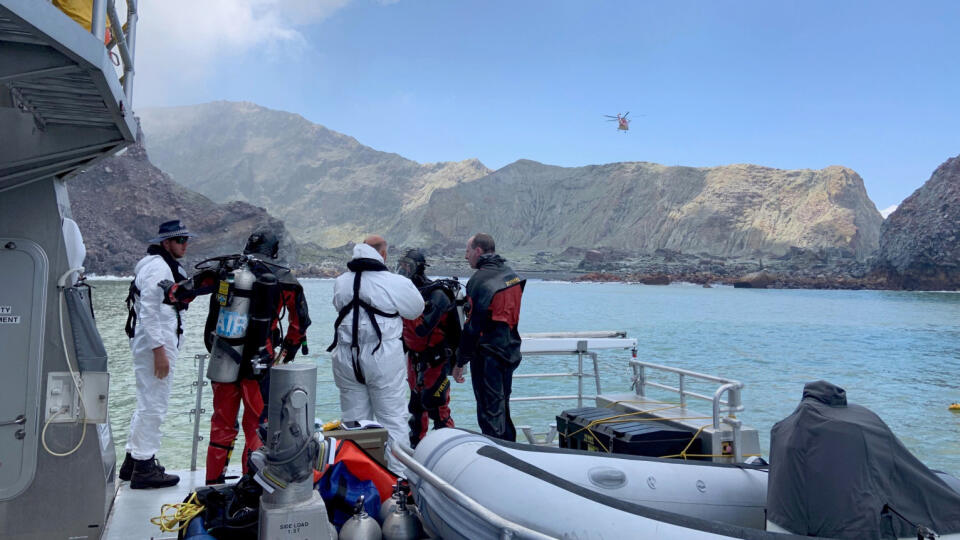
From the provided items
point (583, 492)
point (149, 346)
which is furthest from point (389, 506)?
point (149, 346)

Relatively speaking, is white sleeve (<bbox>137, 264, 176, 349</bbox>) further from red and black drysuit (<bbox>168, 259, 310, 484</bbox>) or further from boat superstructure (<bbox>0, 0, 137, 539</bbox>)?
boat superstructure (<bbox>0, 0, 137, 539</bbox>)

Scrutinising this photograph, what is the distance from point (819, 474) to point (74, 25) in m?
2.92

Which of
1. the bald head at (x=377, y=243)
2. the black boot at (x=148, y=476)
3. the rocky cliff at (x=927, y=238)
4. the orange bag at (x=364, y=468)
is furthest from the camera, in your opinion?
the rocky cliff at (x=927, y=238)

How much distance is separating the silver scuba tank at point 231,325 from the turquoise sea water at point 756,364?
1.23 m

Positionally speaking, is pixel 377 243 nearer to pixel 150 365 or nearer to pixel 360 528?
pixel 150 365

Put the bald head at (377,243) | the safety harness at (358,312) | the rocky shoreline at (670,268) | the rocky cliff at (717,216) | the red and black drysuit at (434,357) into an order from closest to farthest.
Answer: the safety harness at (358,312)
the bald head at (377,243)
the red and black drysuit at (434,357)
the rocky shoreline at (670,268)
the rocky cliff at (717,216)

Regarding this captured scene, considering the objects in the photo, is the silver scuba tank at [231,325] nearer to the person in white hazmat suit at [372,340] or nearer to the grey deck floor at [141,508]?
the person in white hazmat suit at [372,340]

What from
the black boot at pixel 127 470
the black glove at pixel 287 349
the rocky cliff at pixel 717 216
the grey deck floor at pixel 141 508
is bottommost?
the grey deck floor at pixel 141 508

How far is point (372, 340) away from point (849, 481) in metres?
2.62

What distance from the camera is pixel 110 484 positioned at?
320 cm

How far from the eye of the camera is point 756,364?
24453 millimetres

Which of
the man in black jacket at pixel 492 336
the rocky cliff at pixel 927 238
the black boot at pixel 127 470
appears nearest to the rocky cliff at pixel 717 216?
the rocky cliff at pixel 927 238

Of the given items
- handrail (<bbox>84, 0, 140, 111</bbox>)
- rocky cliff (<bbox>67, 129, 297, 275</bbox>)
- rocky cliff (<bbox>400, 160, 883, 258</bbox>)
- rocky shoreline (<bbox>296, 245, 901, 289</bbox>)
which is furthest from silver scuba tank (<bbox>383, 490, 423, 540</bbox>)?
rocky cliff (<bbox>400, 160, 883, 258</bbox>)

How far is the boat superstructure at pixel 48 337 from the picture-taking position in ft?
8.92
